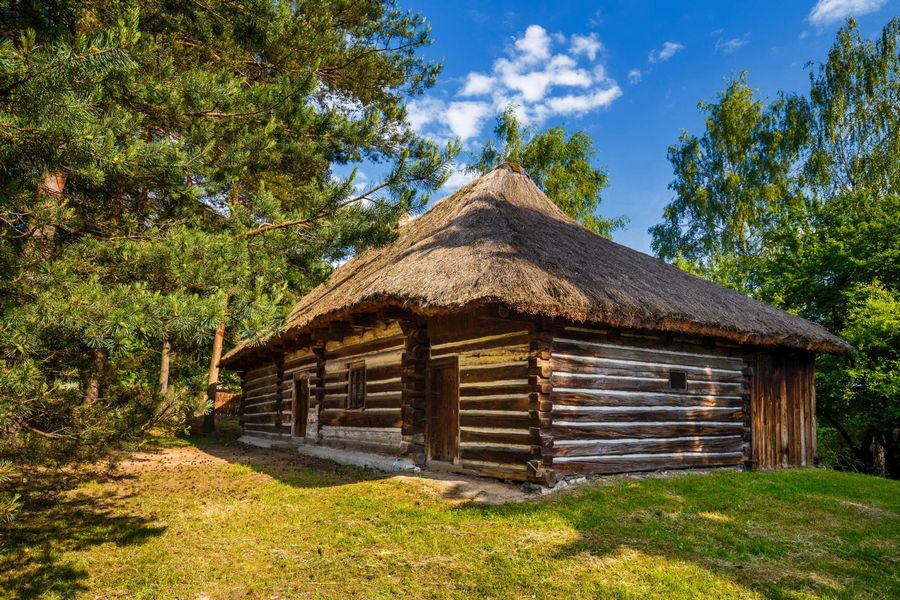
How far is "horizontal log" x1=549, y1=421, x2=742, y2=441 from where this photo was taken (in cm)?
884

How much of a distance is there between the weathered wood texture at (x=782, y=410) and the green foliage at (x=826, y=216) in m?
3.30

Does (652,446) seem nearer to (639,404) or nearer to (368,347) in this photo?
(639,404)

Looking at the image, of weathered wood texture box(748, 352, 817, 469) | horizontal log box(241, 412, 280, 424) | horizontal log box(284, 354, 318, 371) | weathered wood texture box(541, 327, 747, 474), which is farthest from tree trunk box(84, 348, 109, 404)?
weathered wood texture box(748, 352, 817, 469)

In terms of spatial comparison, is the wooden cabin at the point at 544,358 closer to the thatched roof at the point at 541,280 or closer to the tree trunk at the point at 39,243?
the thatched roof at the point at 541,280

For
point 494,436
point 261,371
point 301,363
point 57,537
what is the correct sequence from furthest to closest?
1. point 261,371
2. point 301,363
3. point 494,436
4. point 57,537

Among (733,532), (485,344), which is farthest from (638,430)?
(733,532)

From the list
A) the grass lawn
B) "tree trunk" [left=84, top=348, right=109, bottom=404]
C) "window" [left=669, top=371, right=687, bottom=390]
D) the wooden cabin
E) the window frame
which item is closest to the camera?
the grass lawn

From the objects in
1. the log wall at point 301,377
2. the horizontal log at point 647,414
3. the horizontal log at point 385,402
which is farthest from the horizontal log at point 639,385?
the log wall at point 301,377

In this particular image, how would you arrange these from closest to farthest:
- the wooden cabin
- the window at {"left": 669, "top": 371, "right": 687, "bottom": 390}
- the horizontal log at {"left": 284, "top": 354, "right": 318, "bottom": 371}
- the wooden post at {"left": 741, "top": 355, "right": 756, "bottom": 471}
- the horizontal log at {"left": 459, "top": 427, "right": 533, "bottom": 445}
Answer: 1. the wooden cabin
2. the horizontal log at {"left": 459, "top": 427, "right": 533, "bottom": 445}
3. the window at {"left": 669, "top": 371, "right": 687, "bottom": 390}
4. the wooden post at {"left": 741, "top": 355, "right": 756, "bottom": 471}
5. the horizontal log at {"left": 284, "top": 354, "right": 318, "bottom": 371}

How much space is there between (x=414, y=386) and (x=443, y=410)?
678 millimetres

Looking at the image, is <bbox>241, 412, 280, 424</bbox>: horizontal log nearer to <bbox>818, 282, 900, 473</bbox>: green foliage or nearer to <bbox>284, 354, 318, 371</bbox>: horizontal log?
<bbox>284, 354, 318, 371</bbox>: horizontal log

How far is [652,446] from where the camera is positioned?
9961mm

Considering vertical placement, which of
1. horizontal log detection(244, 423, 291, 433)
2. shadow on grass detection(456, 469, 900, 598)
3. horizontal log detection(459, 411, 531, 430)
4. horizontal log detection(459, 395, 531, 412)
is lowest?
horizontal log detection(244, 423, 291, 433)

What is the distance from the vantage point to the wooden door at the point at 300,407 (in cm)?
1576
